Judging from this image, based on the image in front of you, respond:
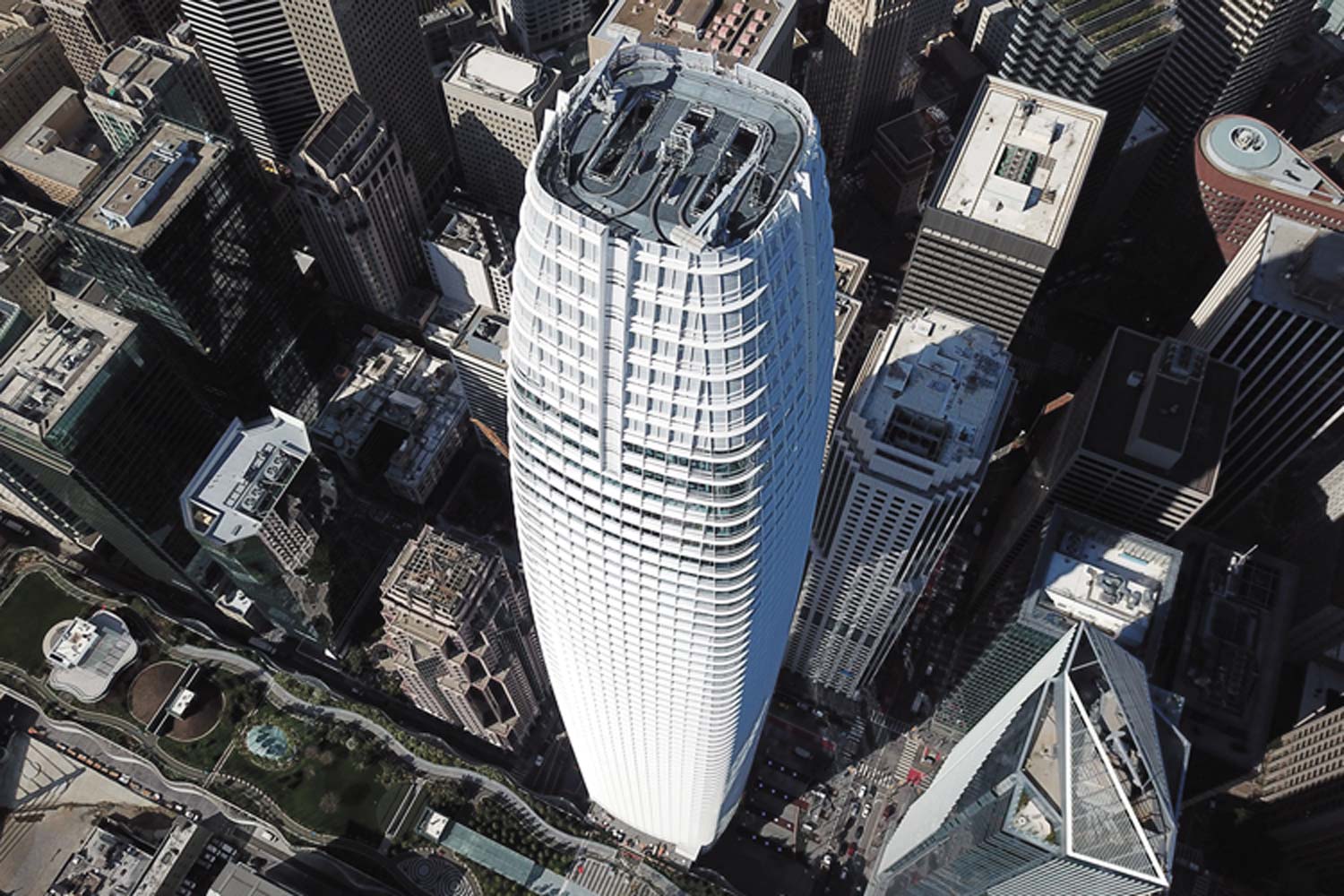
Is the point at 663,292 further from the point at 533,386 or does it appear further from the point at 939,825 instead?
the point at 939,825

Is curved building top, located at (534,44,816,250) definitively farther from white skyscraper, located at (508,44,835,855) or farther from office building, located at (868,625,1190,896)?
office building, located at (868,625,1190,896)

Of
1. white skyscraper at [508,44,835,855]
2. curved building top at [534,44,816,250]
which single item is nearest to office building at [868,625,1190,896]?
white skyscraper at [508,44,835,855]

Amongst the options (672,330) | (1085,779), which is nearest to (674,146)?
(672,330)

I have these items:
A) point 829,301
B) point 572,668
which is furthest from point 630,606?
point 829,301

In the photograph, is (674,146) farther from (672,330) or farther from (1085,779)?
(1085,779)

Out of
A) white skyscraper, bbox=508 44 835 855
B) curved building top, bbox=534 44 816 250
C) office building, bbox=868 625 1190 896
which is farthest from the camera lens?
office building, bbox=868 625 1190 896
